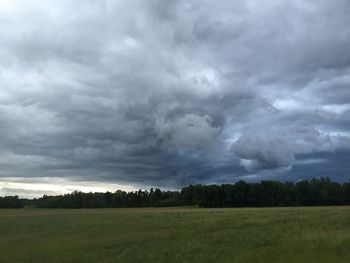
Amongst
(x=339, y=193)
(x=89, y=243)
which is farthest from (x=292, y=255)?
(x=339, y=193)

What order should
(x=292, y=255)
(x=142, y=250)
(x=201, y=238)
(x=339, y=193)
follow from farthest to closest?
1. (x=339, y=193)
2. (x=201, y=238)
3. (x=142, y=250)
4. (x=292, y=255)

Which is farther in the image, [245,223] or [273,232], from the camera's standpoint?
[245,223]

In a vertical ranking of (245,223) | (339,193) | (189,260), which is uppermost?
(339,193)

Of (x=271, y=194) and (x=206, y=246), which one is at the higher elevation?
(x=271, y=194)

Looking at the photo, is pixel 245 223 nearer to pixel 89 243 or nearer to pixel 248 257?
pixel 89 243

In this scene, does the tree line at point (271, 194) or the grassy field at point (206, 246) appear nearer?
the grassy field at point (206, 246)

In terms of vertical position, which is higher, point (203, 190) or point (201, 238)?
point (203, 190)

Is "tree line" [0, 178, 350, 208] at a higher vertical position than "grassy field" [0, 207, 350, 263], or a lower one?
higher

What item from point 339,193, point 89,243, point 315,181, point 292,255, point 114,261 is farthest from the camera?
point 315,181

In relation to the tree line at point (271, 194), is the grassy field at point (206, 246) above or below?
below

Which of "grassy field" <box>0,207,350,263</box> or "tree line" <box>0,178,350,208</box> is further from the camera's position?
"tree line" <box>0,178,350,208</box>

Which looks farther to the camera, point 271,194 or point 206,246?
point 271,194

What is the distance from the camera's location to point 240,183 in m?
176

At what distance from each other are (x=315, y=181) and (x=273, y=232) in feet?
497
